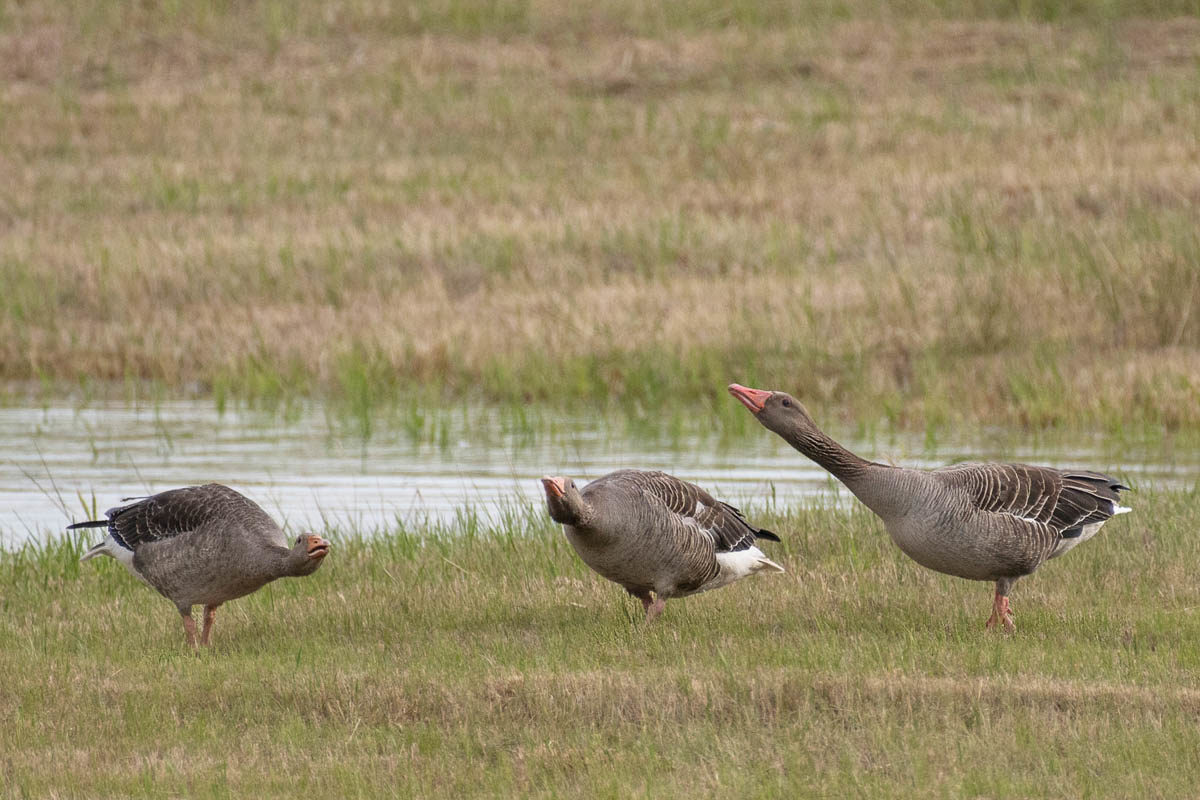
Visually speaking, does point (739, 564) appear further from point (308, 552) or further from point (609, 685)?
point (308, 552)

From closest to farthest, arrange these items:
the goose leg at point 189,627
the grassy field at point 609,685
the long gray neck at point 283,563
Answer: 1. the grassy field at point 609,685
2. the long gray neck at point 283,563
3. the goose leg at point 189,627

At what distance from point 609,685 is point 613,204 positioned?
21.4 meters

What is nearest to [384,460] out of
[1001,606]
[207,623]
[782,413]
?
[207,623]

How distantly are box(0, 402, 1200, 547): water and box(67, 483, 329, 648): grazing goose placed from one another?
4.37 m

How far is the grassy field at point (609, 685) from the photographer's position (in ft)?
24.1

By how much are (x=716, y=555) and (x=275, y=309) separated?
15.8m

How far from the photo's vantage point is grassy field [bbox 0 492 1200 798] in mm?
7359

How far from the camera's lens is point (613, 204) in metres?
29.4

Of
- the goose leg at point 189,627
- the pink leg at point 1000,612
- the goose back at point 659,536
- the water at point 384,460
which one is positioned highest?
the goose back at point 659,536

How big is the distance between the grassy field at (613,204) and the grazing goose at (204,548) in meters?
10.6

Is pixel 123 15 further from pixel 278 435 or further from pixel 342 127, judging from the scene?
pixel 278 435

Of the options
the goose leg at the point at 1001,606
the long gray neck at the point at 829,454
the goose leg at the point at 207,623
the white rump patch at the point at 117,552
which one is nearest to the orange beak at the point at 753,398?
the long gray neck at the point at 829,454

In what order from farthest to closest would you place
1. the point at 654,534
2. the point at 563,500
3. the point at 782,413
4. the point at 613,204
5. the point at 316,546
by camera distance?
the point at 613,204
the point at 782,413
the point at 654,534
the point at 316,546
the point at 563,500

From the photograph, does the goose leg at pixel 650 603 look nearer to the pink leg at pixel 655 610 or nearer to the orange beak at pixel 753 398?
the pink leg at pixel 655 610
